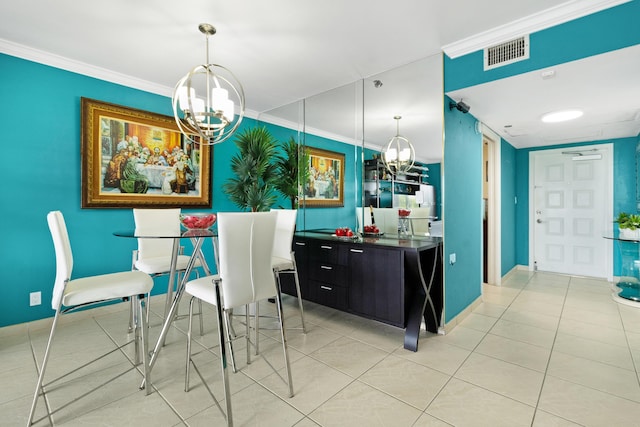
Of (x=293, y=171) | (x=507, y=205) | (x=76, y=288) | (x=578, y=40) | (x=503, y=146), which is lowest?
(x=76, y=288)

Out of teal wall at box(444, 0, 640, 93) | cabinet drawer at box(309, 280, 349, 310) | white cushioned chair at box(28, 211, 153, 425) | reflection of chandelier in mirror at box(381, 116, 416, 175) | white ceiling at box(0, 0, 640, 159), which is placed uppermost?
white ceiling at box(0, 0, 640, 159)

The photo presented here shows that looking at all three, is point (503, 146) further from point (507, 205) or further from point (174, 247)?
point (174, 247)

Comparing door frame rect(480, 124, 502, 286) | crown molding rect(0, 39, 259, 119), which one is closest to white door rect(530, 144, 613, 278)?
door frame rect(480, 124, 502, 286)

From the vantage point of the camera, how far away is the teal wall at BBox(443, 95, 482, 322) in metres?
2.81

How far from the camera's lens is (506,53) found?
2.40 meters

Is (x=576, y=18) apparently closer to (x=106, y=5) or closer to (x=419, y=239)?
(x=419, y=239)

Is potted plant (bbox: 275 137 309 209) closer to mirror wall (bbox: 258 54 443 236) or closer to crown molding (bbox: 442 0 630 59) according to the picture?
mirror wall (bbox: 258 54 443 236)

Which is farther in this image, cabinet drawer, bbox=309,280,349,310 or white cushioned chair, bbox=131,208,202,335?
cabinet drawer, bbox=309,280,349,310

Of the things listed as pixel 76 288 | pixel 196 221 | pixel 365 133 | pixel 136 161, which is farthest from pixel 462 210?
pixel 136 161

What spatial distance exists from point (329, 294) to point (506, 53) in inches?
105

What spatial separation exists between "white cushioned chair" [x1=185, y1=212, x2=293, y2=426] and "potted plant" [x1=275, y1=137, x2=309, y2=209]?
2.10m

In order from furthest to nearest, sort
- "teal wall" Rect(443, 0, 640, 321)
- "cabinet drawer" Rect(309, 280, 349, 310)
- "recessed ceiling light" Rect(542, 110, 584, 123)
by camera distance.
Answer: "recessed ceiling light" Rect(542, 110, 584, 123) → "cabinet drawer" Rect(309, 280, 349, 310) → "teal wall" Rect(443, 0, 640, 321)

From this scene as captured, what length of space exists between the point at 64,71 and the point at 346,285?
353 centimetres

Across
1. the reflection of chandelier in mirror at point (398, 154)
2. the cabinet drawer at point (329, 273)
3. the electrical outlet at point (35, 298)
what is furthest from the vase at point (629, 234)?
the electrical outlet at point (35, 298)
